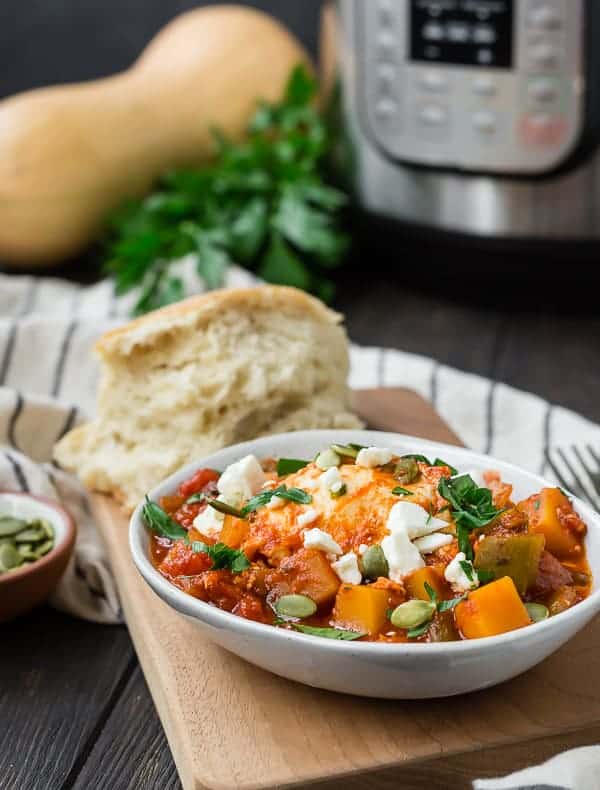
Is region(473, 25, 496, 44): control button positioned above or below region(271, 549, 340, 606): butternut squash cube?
above

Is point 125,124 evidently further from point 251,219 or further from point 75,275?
point 251,219

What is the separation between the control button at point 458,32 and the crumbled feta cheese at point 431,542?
4.80 ft

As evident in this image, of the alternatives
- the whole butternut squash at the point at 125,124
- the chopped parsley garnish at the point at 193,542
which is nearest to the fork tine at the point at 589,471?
the chopped parsley garnish at the point at 193,542

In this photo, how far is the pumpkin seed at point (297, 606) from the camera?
1294mm

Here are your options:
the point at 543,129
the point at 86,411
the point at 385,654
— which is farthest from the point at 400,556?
the point at 543,129

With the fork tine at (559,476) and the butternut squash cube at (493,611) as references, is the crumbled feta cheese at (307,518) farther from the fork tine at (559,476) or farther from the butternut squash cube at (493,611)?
the fork tine at (559,476)

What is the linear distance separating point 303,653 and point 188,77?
229cm

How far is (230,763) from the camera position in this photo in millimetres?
1209

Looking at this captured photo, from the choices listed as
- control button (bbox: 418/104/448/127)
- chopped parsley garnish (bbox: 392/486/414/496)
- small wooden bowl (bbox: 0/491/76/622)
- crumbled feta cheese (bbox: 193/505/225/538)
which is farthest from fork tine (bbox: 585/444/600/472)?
control button (bbox: 418/104/448/127)

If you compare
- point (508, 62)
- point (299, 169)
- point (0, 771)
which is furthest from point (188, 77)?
point (0, 771)

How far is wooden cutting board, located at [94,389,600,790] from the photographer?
1.20 meters

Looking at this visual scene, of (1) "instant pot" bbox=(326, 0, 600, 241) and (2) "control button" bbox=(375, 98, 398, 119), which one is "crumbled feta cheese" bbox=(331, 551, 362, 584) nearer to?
(1) "instant pot" bbox=(326, 0, 600, 241)

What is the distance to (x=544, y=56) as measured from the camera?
94.7 inches

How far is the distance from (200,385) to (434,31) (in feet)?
3.62
